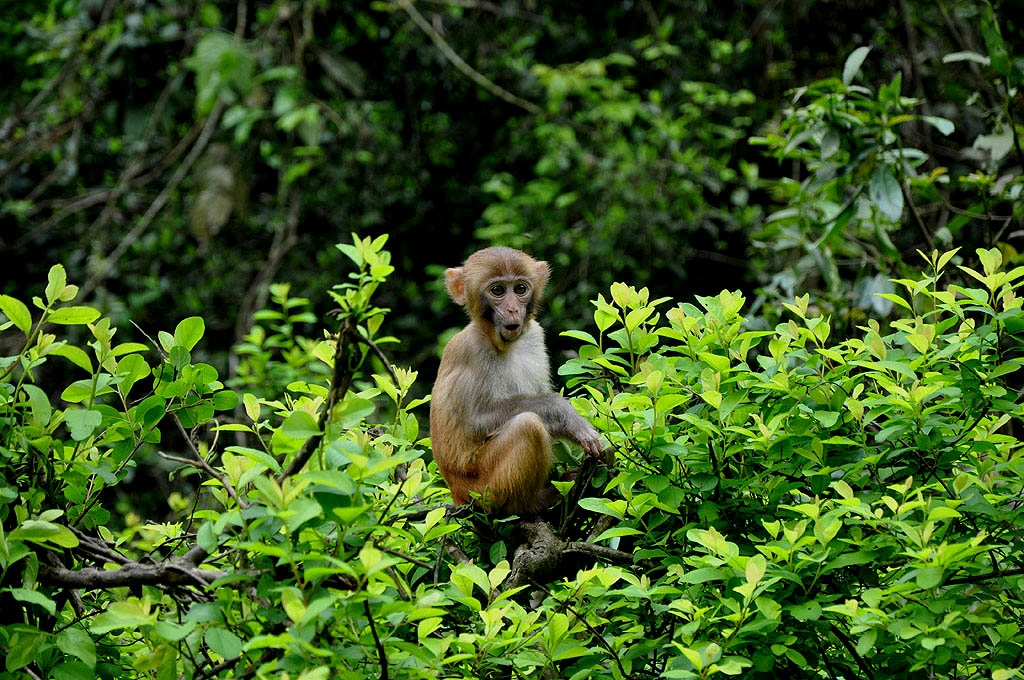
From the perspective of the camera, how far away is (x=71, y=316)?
256 centimetres

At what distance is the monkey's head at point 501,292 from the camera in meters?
4.99

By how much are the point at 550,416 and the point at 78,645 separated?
2.30 metres

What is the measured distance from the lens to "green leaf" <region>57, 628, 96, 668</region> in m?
2.47

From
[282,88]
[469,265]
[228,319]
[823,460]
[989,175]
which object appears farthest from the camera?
[228,319]

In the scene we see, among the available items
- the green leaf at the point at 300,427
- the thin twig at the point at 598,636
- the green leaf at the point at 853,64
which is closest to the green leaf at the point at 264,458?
the green leaf at the point at 300,427

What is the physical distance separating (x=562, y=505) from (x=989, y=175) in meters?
3.59

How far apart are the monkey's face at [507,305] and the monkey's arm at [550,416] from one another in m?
0.40

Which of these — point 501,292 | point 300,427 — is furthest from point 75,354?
point 501,292

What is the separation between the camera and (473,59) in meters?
11.0

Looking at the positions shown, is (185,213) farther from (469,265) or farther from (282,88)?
(469,265)

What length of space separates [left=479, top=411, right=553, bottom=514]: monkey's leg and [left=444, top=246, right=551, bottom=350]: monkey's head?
735mm

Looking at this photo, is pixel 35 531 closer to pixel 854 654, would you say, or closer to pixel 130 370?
pixel 130 370

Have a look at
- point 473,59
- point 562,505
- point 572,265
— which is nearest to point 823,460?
point 562,505

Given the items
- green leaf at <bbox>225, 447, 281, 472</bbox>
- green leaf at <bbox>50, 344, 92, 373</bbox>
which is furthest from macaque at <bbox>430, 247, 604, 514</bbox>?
green leaf at <bbox>50, 344, 92, 373</bbox>
